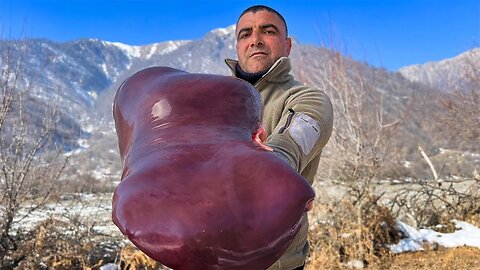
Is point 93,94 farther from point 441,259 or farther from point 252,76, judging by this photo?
point 252,76

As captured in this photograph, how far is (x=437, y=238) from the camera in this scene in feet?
21.8

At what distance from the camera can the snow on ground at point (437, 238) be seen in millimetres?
6434

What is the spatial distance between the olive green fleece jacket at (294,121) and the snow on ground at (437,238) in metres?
5.49

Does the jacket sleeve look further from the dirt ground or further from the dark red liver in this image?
the dirt ground

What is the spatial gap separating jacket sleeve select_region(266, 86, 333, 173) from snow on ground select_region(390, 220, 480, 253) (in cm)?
591

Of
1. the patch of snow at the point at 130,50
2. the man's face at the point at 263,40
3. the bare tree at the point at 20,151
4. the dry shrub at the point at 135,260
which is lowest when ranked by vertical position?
the dry shrub at the point at 135,260

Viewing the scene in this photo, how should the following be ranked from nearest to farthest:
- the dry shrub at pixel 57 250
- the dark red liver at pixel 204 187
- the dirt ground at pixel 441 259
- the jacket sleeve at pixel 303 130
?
the dark red liver at pixel 204 187
the jacket sleeve at pixel 303 130
the dry shrub at pixel 57 250
the dirt ground at pixel 441 259

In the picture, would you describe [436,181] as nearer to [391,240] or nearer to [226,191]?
[391,240]

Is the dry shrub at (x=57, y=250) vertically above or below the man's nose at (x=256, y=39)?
below

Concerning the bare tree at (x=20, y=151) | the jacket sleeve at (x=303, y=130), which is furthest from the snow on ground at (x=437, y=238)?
the jacket sleeve at (x=303, y=130)

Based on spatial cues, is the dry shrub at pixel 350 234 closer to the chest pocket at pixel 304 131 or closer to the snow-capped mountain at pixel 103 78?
the snow-capped mountain at pixel 103 78

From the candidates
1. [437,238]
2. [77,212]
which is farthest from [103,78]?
[437,238]

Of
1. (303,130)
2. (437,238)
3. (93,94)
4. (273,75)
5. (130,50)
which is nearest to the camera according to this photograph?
(303,130)

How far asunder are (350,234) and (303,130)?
18.8 ft
